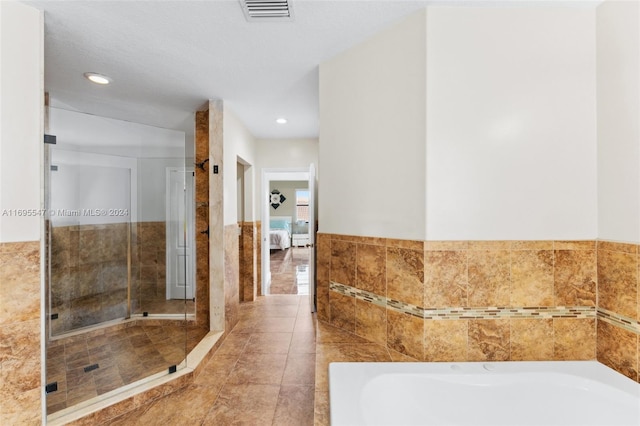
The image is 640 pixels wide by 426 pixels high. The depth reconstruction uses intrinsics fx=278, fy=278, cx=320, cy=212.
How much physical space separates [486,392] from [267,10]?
7.76 ft

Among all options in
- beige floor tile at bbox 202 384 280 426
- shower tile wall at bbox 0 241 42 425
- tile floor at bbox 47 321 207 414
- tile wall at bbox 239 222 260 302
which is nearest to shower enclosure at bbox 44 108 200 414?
tile floor at bbox 47 321 207 414

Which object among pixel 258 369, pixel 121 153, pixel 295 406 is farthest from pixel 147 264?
pixel 295 406

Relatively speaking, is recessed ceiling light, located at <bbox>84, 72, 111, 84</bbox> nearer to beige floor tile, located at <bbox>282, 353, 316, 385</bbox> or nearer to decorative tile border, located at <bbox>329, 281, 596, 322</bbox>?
beige floor tile, located at <bbox>282, 353, 316, 385</bbox>

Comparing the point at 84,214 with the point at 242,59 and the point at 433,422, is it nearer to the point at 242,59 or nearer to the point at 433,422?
the point at 242,59

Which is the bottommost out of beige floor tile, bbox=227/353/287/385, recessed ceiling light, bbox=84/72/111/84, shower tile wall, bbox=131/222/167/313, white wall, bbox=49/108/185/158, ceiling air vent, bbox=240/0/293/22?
beige floor tile, bbox=227/353/287/385

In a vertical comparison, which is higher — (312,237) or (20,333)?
(312,237)

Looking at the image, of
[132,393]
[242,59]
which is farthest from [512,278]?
[132,393]

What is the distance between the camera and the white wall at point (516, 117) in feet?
5.11

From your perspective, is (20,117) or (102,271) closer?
(20,117)

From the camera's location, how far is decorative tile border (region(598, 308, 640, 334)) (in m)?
1.38

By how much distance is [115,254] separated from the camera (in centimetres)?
293

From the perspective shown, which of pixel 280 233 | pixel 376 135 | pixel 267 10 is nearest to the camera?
pixel 267 10

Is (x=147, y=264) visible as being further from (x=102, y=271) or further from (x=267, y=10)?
(x=267, y=10)

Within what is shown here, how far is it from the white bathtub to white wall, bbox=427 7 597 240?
0.72 m
